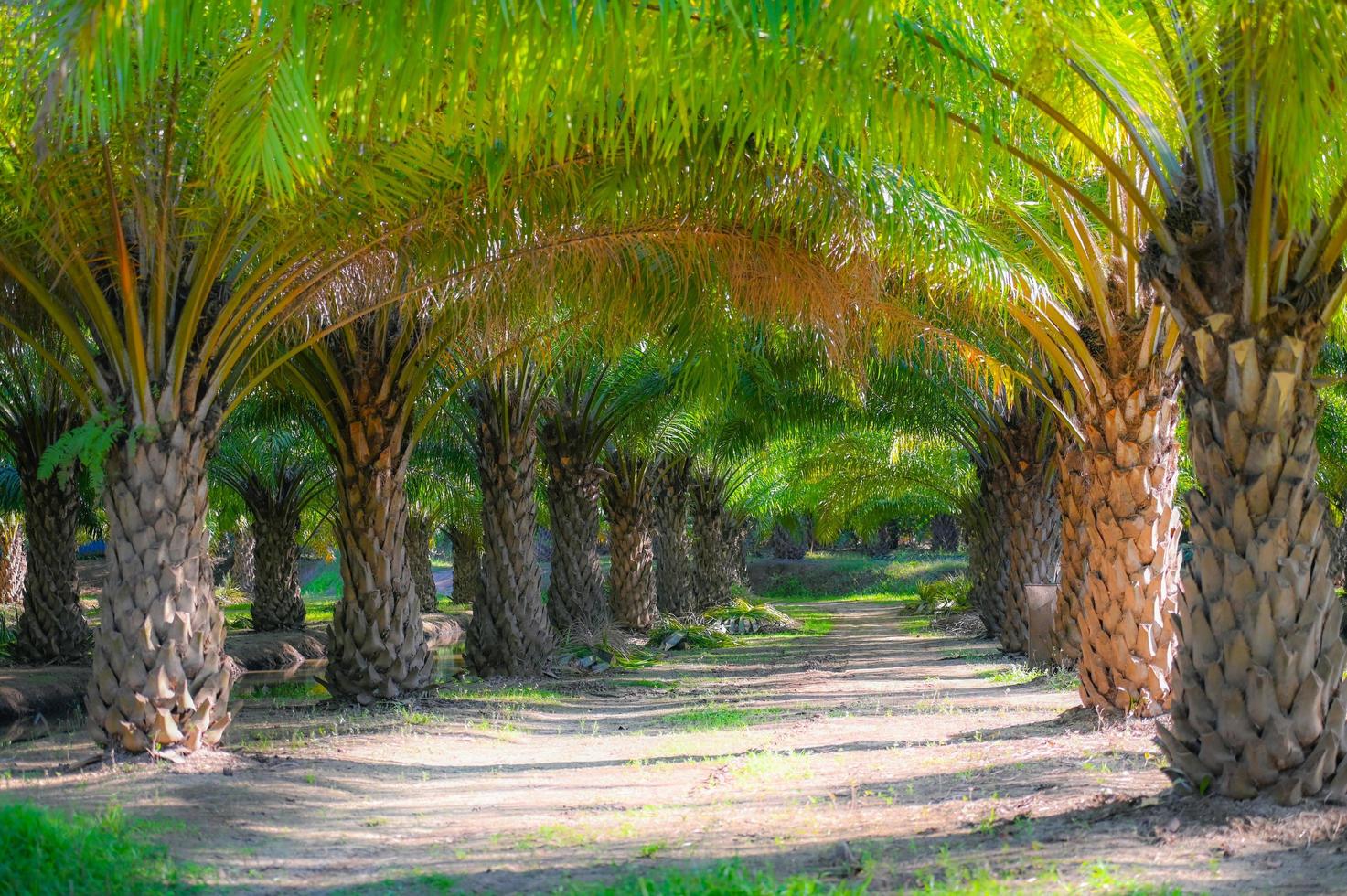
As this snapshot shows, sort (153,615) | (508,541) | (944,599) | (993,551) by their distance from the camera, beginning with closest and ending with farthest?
1. (153,615)
2. (508,541)
3. (993,551)
4. (944,599)

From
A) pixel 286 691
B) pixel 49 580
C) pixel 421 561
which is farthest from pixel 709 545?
pixel 49 580

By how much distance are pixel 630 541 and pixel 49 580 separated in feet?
27.8

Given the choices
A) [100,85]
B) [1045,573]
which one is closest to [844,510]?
[1045,573]

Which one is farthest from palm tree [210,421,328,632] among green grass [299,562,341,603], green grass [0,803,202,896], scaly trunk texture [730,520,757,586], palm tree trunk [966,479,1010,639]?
green grass [299,562,341,603]

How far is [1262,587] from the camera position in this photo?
5.20 metres

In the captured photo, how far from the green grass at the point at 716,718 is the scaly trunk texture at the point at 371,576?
2.33 metres

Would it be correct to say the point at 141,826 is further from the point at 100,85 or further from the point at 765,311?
the point at 765,311

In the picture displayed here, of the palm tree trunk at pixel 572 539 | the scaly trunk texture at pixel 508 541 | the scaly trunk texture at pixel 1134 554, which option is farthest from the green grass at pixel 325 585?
the scaly trunk texture at pixel 1134 554

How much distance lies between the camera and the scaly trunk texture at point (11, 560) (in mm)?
25984

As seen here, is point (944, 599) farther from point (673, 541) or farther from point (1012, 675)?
point (1012, 675)

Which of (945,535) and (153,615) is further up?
(153,615)

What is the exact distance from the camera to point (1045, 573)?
15312mm

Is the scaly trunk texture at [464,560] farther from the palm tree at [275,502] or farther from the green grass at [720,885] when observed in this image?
the green grass at [720,885]

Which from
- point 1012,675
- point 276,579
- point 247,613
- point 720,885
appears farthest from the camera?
point 247,613
